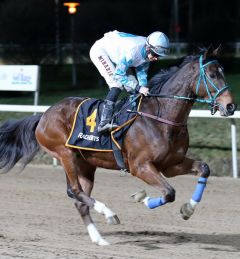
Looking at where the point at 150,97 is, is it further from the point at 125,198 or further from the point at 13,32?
the point at 13,32

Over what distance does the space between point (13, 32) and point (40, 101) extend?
5.04 m

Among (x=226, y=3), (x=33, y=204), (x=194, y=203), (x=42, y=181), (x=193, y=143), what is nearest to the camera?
(x=194, y=203)

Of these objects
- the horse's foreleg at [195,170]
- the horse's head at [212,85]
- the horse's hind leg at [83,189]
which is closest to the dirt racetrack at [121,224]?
the horse's hind leg at [83,189]

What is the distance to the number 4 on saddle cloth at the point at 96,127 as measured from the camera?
253 inches

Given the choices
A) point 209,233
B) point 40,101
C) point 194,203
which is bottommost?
point 40,101

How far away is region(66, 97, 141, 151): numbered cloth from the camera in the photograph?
6.44 meters

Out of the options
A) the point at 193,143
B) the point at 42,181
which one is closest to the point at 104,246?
the point at 42,181

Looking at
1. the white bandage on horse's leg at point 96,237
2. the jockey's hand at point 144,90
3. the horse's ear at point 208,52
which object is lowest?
the white bandage on horse's leg at point 96,237

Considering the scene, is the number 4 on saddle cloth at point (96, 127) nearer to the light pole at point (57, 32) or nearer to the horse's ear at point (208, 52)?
the horse's ear at point (208, 52)

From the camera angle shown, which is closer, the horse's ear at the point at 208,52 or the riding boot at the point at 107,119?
the horse's ear at the point at 208,52

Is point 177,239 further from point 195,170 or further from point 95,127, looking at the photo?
point 95,127

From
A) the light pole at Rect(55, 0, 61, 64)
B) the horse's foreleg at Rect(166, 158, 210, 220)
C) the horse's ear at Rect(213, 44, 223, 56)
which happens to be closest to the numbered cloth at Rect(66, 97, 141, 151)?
the horse's foreleg at Rect(166, 158, 210, 220)

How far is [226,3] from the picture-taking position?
3303 centimetres

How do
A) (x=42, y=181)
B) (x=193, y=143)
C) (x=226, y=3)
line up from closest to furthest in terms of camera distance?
(x=42, y=181)
(x=193, y=143)
(x=226, y=3)
